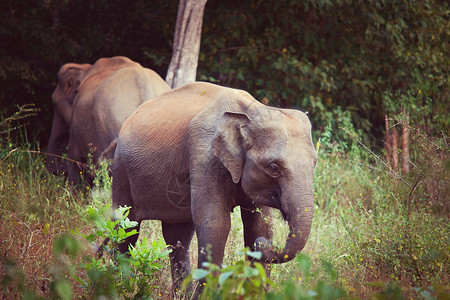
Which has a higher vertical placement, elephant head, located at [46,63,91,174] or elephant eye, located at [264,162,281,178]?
elephant eye, located at [264,162,281,178]

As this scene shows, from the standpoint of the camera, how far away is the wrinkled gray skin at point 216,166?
4023 millimetres

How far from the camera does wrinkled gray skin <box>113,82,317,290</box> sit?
4023 millimetres

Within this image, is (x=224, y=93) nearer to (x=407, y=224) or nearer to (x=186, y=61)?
(x=407, y=224)

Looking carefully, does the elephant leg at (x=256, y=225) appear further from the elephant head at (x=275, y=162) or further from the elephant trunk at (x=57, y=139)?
the elephant trunk at (x=57, y=139)

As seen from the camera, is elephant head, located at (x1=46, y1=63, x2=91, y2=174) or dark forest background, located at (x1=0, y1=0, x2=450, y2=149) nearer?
elephant head, located at (x1=46, y1=63, x2=91, y2=174)

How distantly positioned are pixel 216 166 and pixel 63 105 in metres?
5.50

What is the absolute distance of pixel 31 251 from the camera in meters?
5.20

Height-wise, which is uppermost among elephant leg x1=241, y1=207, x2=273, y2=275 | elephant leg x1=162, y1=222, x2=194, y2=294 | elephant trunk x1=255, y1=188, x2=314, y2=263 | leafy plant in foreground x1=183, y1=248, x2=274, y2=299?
leafy plant in foreground x1=183, y1=248, x2=274, y2=299

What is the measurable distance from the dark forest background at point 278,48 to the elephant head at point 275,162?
567 centimetres

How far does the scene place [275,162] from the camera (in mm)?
4055

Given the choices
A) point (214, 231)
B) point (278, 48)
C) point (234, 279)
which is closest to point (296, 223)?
point (214, 231)

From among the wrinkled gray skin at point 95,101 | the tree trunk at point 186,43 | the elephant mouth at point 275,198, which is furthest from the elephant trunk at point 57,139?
the elephant mouth at point 275,198

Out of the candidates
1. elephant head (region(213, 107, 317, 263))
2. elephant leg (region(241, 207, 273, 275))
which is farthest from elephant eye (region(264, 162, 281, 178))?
elephant leg (region(241, 207, 273, 275))

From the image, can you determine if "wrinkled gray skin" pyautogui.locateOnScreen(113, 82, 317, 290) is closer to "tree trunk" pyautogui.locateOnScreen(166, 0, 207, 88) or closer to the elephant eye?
the elephant eye
